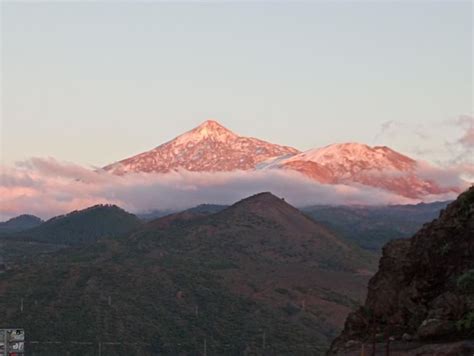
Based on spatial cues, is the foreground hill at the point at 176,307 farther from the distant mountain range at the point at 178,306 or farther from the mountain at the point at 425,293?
the mountain at the point at 425,293

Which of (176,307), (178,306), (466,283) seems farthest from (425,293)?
(178,306)

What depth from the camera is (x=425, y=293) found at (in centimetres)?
4466

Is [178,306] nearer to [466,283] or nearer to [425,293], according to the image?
[425,293]

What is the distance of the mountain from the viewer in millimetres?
39750

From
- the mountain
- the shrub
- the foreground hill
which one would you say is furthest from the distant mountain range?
the shrub

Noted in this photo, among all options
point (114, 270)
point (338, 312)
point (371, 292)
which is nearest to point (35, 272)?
point (114, 270)

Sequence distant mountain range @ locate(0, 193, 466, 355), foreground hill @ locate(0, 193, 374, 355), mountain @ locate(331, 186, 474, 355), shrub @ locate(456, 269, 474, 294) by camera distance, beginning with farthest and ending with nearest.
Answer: distant mountain range @ locate(0, 193, 466, 355) < foreground hill @ locate(0, 193, 374, 355) < shrub @ locate(456, 269, 474, 294) < mountain @ locate(331, 186, 474, 355)

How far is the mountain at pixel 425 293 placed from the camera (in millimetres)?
39750

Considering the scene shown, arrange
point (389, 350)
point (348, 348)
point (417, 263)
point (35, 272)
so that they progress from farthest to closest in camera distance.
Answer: point (35, 272) < point (417, 263) < point (348, 348) < point (389, 350)

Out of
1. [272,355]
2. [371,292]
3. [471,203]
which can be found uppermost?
[471,203]

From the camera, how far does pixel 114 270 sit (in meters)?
172

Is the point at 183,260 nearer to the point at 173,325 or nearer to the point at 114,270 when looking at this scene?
the point at 114,270

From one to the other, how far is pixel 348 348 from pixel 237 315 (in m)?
108

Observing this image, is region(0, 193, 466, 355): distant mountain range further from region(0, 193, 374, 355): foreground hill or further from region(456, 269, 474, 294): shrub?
region(456, 269, 474, 294): shrub
